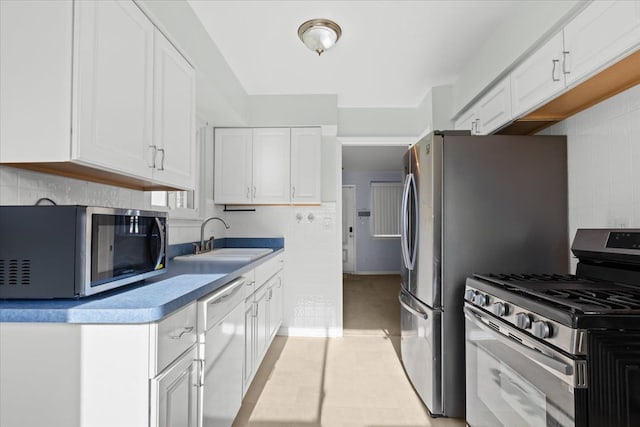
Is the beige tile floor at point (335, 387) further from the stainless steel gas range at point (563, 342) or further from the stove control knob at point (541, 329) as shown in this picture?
the stove control knob at point (541, 329)

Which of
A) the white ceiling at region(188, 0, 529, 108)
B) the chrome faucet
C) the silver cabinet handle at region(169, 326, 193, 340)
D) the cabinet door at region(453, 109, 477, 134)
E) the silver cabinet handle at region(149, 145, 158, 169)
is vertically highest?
the white ceiling at region(188, 0, 529, 108)

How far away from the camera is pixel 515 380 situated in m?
1.38

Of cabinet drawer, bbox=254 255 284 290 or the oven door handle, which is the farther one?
cabinet drawer, bbox=254 255 284 290

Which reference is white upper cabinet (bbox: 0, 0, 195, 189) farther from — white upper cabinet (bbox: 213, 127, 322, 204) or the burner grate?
white upper cabinet (bbox: 213, 127, 322, 204)

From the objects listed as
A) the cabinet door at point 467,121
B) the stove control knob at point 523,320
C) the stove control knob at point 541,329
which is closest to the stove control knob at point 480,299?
the stove control knob at point 523,320

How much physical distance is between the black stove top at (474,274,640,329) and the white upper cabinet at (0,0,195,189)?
1.66m

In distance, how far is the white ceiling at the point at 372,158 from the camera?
18.0 feet

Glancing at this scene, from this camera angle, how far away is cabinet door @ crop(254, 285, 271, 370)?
7.90ft

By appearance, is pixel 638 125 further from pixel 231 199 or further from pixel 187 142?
pixel 231 199

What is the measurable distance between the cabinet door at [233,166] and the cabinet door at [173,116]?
1.38 meters

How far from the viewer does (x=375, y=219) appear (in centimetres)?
796

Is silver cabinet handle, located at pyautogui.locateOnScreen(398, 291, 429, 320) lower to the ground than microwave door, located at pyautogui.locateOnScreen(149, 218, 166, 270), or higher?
lower

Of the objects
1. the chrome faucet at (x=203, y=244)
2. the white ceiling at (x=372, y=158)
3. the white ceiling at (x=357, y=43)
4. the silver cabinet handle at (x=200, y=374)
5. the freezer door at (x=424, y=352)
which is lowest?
the freezer door at (x=424, y=352)

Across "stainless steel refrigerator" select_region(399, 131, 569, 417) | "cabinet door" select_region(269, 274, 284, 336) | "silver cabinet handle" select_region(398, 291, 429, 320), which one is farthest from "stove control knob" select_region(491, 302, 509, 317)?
"cabinet door" select_region(269, 274, 284, 336)
